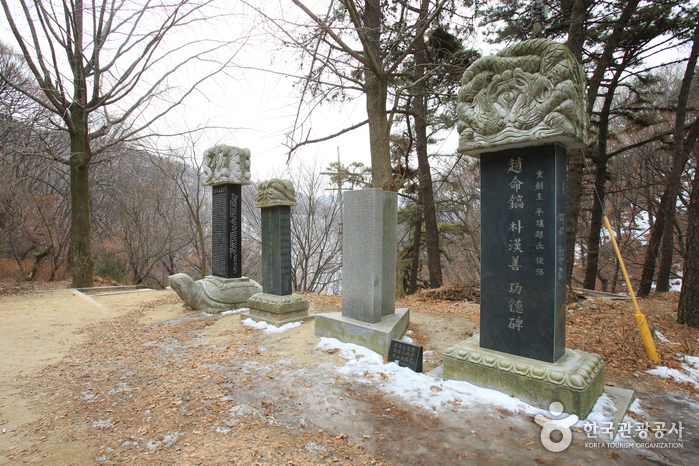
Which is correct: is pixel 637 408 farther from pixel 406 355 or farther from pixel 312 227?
pixel 312 227

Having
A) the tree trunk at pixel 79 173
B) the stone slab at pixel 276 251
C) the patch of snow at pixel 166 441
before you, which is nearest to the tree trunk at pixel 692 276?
the stone slab at pixel 276 251

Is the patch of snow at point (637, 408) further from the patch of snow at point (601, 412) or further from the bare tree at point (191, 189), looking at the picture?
the bare tree at point (191, 189)

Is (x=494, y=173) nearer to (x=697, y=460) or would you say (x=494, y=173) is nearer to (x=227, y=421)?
(x=697, y=460)

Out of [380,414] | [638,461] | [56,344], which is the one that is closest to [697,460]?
[638,461]

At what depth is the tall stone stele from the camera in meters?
7.37

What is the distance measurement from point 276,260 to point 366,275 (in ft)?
8.00

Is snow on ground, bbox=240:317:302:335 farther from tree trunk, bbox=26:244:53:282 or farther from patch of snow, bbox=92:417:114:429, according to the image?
tree trunk, bbox=26:244:53:282

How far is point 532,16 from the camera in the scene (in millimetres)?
9414

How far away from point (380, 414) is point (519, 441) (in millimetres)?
1069

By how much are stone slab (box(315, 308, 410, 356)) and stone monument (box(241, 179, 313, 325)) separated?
132 centimetres

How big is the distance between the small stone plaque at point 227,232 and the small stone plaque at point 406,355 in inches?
186

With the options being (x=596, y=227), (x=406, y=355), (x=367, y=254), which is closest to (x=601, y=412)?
(x=406, y=355)

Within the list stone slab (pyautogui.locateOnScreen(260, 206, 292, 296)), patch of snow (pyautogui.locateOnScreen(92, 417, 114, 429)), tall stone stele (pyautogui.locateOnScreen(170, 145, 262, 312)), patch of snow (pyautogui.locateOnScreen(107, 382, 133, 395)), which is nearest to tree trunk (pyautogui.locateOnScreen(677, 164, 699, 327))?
stone slab (pyautogui.locateOnScreen(260, 206, 292, 296))

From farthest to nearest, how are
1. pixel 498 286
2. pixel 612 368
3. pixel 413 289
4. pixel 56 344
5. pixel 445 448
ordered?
pixel 413 289 → pixel 56 344 → pixel 612 368 → pixel 498 286 → pixel 445 448
